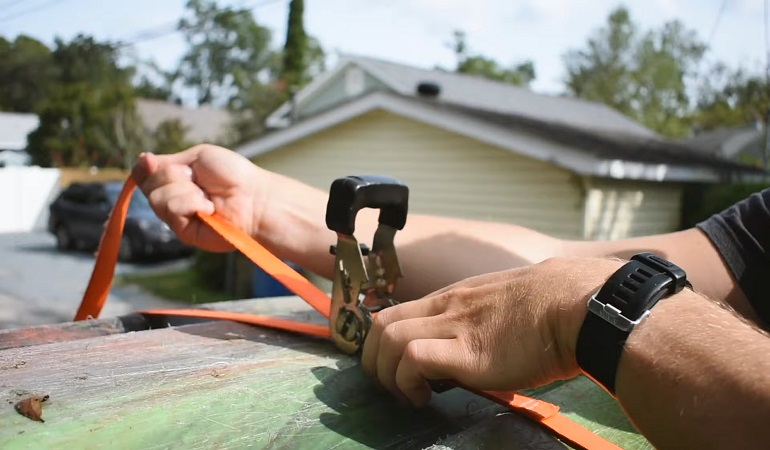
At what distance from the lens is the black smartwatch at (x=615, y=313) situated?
76cm

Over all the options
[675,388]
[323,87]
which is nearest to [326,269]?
[675,388]

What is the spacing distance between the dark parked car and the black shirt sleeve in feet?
44.4

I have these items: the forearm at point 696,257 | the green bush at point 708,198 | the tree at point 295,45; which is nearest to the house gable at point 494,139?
the green bush at point 708,198

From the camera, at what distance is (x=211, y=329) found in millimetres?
1253

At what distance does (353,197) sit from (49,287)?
12.8m

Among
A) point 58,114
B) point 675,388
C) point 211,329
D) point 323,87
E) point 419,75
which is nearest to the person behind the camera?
point 675,388

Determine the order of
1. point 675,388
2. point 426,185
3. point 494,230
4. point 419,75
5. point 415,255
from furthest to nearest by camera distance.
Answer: point 419,75 → point 426,185 → point 494,230 → point 415,255 → point 675,388

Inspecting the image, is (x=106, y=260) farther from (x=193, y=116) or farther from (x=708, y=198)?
(x=193, y=116)

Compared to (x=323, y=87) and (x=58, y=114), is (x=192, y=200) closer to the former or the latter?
(x=323, y=87)

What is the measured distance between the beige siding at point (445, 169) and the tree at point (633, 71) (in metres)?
36.9

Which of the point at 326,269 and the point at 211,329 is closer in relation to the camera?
the point at 211,329

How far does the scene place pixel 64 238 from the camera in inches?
687

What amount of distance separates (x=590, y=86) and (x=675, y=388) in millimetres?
51507

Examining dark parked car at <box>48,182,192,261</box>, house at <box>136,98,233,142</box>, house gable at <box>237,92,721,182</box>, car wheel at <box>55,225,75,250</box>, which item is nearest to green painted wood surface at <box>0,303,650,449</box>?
house gable at <box>237,92,721,182</box>
